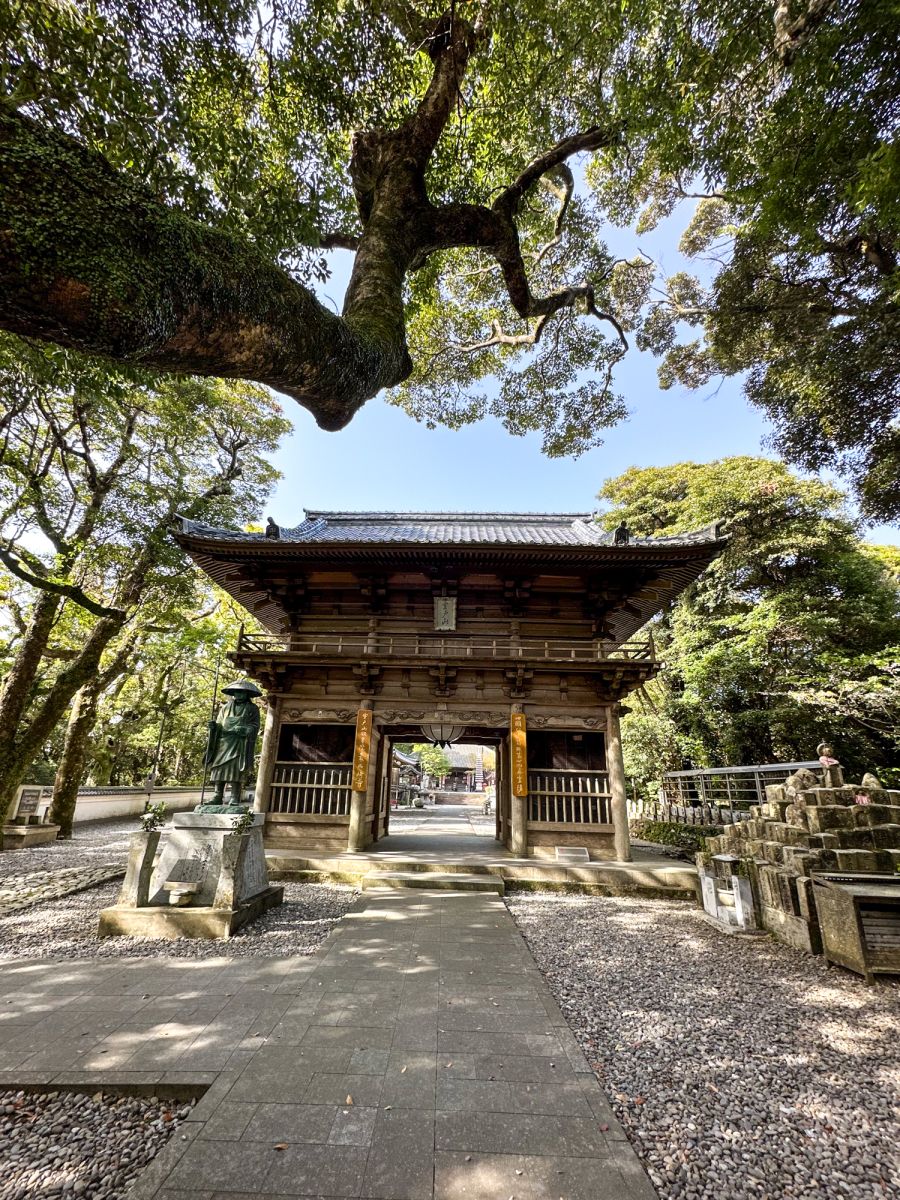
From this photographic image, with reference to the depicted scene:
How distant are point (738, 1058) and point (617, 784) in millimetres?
6281

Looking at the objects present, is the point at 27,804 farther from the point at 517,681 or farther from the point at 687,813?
the point at 687,813

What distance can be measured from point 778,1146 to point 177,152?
9.50 metres

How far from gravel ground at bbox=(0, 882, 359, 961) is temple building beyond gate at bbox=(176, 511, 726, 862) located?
284 cm

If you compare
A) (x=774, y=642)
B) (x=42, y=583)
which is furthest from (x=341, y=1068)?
(x=774, y=642)

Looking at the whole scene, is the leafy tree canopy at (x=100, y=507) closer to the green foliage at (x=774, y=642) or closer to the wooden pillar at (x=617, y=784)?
the wooden pillar at (x=617, y=784)

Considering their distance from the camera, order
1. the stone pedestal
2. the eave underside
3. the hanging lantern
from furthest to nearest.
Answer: the stone pedestal < the hanging lantern < the eave underside

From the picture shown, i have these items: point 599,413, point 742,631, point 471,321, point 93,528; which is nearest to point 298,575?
point 93,528

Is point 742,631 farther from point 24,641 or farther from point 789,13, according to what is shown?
point 24,641

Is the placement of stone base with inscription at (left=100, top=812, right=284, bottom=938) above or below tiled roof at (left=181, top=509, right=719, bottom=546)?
below

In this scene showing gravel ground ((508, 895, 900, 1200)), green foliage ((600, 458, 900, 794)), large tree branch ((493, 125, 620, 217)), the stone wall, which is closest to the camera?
gravel ground ((508, 895, 900, 1200))

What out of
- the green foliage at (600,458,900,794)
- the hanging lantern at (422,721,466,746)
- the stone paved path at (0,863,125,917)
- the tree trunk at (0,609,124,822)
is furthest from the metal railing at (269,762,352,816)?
the green foliage at (600,458,900,794)

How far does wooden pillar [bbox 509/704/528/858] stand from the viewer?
9.35 m

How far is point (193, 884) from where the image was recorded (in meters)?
5.89

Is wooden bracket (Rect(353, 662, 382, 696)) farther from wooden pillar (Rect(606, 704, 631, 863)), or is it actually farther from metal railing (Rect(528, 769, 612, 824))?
wooden pillar (Rect(606, 704, 631, 863))
